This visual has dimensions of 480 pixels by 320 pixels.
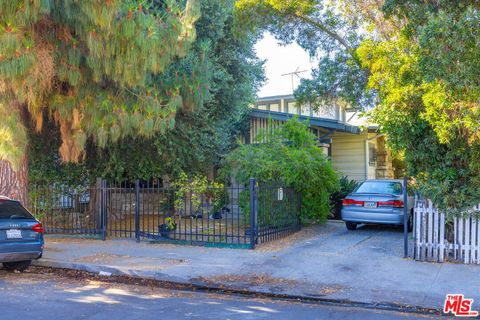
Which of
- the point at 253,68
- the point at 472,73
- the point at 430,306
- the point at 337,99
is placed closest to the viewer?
the point at 430,306

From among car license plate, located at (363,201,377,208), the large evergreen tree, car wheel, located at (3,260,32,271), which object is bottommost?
car wheel, located at (3,260,32,271)

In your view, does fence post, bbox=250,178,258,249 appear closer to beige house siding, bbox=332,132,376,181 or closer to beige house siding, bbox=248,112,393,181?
beige house siding, bbox=248,112,393,181

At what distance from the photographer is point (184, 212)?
12664mm

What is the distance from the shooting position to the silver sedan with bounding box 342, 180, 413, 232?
42.2 feet

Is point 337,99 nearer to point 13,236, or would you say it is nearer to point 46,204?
point 46,204

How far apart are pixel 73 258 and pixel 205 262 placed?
298 centimetres

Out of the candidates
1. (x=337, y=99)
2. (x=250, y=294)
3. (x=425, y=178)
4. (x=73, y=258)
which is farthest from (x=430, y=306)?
(x=337, y=99)

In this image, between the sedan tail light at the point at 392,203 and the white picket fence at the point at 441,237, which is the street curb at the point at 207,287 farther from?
the sedan tail light at the point at 392,203

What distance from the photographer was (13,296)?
24.4 feet

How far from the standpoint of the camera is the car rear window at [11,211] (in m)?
9.10

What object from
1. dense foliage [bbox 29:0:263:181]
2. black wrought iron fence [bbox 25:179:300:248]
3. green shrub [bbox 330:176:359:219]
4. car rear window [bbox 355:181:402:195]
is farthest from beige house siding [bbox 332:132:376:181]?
black wrought iron fence [bbox 25:179:300:248]

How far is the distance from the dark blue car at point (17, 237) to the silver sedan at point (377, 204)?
8.21 metres

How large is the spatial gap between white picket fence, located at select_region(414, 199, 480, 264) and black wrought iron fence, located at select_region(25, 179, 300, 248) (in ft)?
12.0

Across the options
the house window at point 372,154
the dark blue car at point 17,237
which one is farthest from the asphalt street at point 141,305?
the house window at point 372,154
